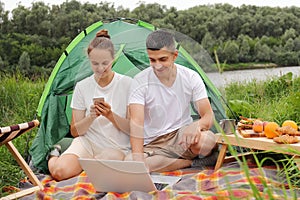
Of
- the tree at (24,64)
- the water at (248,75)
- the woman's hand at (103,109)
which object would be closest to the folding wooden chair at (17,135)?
the woman's hand at (103,109)

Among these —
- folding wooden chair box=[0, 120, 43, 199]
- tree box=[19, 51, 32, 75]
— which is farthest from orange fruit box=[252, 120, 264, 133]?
tree box=[19, 51, 32, 75]

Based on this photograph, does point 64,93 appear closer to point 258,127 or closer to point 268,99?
point 258,127

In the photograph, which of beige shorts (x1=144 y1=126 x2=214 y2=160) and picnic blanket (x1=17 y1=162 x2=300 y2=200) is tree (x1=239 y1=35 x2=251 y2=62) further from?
beige shorts (x1=144 y1=126 x2=214 y2=160)

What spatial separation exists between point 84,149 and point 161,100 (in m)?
0.71

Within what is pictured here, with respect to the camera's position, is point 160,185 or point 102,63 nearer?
point 102,63

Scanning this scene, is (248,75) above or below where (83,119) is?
below

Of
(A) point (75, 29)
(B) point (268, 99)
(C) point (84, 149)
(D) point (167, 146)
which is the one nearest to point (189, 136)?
(D) point (167, 146)


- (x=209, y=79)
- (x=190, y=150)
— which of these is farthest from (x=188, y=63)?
(x=190, y=150)

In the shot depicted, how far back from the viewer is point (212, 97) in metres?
3.05

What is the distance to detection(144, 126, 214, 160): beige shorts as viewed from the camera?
8.62 feet

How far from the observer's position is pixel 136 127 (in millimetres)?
2541

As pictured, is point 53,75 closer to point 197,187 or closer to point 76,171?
point 76,171

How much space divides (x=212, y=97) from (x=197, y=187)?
546 mm

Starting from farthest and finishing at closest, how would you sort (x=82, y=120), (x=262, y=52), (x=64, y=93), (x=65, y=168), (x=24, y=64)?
1. (x=24, y=64)
2. (x=262, y=52)
3. (x=64, y=93)
4. (x=65, y=168)
5. (x=82, y=120)
